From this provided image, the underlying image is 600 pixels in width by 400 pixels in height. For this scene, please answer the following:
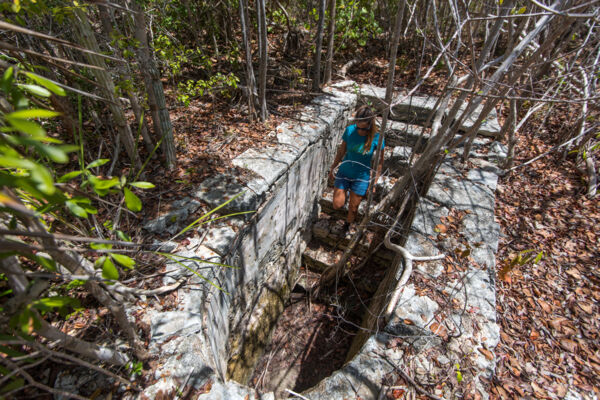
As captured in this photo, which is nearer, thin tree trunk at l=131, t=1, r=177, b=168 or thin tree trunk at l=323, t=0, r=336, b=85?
thin tree trunk at l=131, t=1, r=177, b=168

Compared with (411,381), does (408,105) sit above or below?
above

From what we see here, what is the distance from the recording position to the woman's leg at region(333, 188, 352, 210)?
386cm

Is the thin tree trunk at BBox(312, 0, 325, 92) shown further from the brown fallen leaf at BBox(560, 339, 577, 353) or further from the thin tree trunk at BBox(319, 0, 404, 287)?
the brown fallen leaf at BBox(560, 339, 577, 353)

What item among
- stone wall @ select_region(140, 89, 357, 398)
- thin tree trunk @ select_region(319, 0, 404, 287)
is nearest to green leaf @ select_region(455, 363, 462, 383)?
thin tree trunk @ select_region(319, 0, 404, 287)

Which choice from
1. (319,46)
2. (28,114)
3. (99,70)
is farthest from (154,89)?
(319,46)

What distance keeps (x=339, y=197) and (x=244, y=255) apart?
1735 millimetres

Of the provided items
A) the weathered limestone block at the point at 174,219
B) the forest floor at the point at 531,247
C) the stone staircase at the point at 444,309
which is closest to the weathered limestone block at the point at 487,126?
the forest floor at the point at 531,247

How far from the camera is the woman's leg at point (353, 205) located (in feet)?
12.3

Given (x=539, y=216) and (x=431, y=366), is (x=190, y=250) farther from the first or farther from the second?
(x=539, y=216)

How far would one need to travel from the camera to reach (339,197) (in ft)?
12.8

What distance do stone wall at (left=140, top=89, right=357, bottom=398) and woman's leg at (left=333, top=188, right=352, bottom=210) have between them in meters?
0.38

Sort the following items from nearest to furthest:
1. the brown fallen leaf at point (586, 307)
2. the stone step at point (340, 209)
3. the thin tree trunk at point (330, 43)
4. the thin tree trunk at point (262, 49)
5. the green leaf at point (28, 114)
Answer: the green leaf at point (28, 114) < the brown fallen leaf at point (586, 307) < the thin tree trunk at point (262, 49) < the thin tree trunk at point (330, 43) < the stone step at point (340, 209)

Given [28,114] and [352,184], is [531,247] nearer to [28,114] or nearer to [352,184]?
[352,184]

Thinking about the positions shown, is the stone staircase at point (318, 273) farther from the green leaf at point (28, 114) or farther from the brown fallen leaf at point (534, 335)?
the green leaf at point (28, 114)
